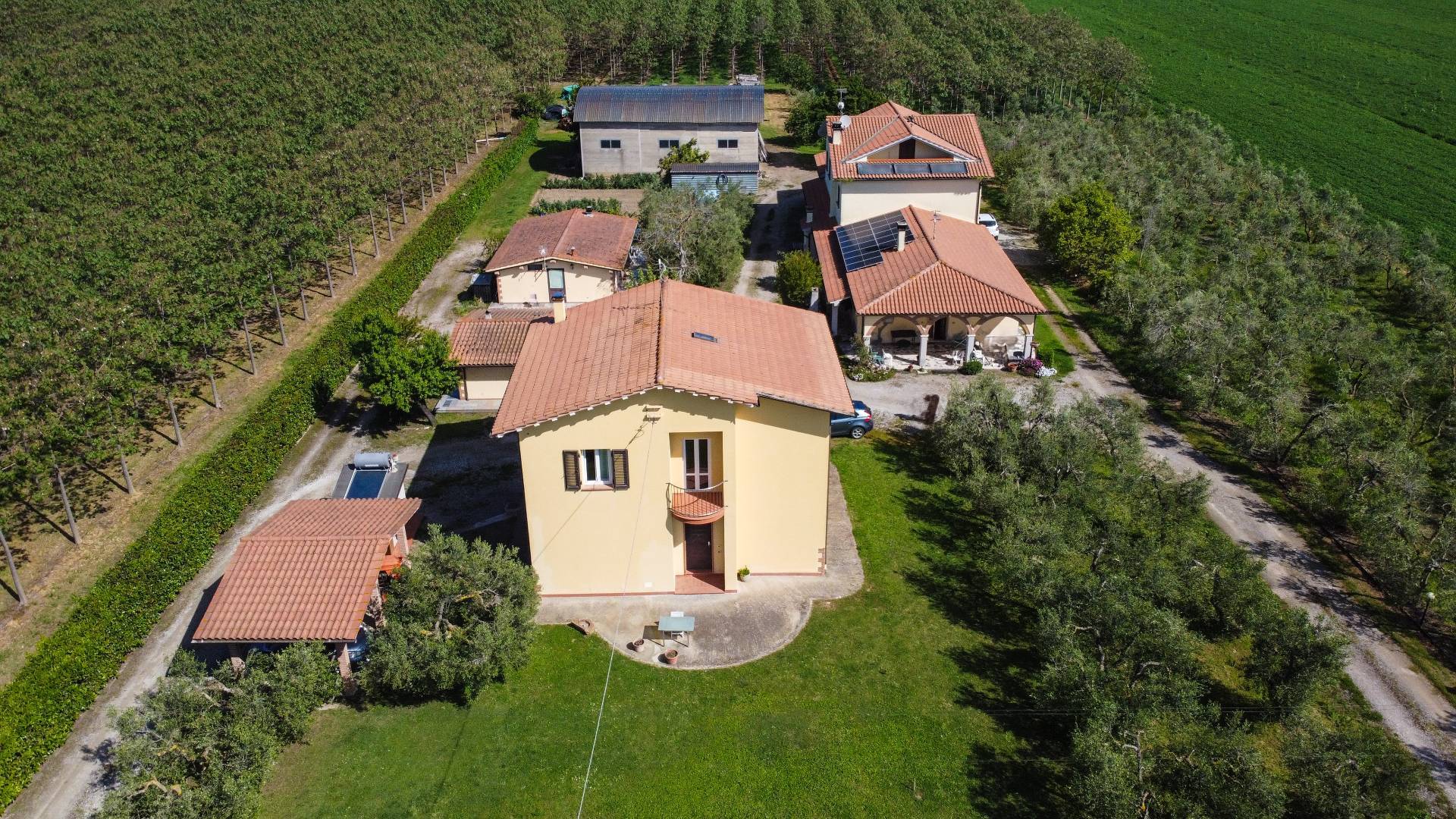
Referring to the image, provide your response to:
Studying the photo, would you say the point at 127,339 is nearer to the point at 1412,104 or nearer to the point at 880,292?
the point at 880,292

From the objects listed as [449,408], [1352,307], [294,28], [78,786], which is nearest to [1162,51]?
[1352,307]

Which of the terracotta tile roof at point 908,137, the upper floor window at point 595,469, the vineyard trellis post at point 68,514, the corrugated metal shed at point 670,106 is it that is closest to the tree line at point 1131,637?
the upper floor window at point 595,469

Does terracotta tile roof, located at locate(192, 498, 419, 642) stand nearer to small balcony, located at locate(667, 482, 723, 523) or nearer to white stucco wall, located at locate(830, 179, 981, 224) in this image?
small balcony, located at locate(667, 482, 723, 523)

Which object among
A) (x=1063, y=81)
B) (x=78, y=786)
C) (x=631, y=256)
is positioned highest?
(x=1063, y=81)

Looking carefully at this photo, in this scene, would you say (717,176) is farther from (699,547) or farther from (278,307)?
(699,547)

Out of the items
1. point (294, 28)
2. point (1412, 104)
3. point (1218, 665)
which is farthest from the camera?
point (294, 28)

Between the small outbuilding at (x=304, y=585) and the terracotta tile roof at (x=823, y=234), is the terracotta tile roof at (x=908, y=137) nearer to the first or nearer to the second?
the terracotta tile roof at (x=823, y=234)

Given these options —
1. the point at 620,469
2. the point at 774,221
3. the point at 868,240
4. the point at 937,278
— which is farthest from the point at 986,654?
the point at 774,221
